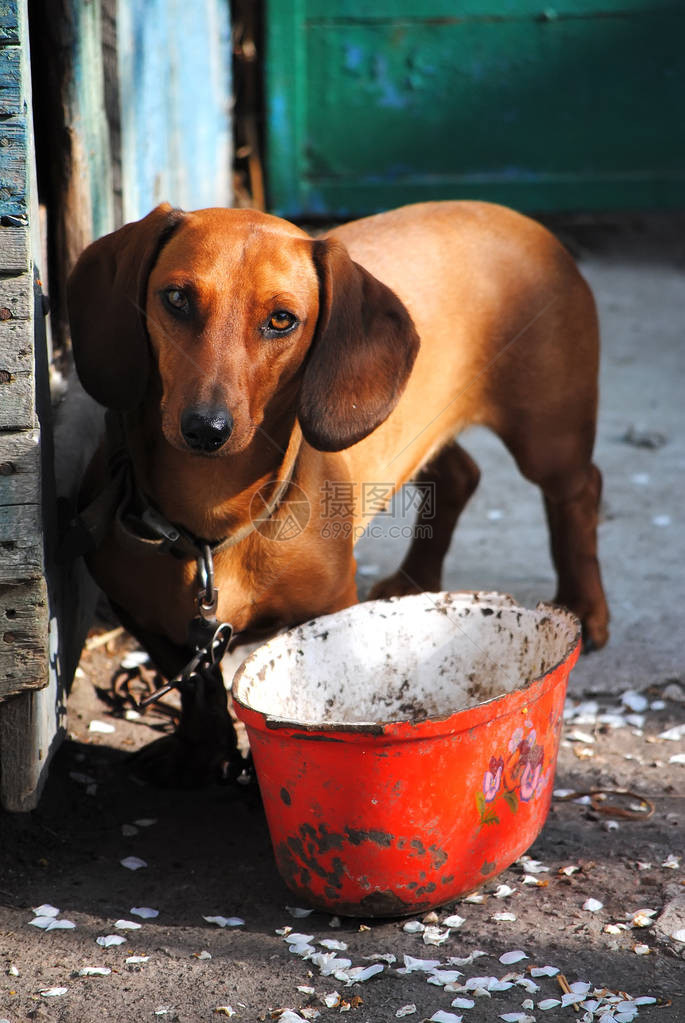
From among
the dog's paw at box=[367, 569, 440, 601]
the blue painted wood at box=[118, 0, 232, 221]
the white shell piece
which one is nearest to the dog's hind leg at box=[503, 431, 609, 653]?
the dog's paw at box=[367, 569, 440, 601]

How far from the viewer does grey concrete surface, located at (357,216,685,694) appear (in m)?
3.38

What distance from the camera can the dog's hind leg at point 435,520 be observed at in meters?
3.58

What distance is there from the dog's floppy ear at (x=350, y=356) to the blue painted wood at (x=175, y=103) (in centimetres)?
133

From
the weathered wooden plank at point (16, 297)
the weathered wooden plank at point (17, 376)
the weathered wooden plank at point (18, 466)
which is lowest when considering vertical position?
the weathered wooden plank at point (18, 466)

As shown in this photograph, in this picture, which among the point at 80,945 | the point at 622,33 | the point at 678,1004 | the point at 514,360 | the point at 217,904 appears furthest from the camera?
the point at 622,33

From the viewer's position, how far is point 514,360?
317cm

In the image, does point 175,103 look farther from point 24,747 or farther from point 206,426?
point 24,747

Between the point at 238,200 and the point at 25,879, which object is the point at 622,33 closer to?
the point at 238,200

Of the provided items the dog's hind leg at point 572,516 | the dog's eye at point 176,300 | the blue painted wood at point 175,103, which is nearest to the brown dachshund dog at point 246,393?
the dog's eye at point 176,300

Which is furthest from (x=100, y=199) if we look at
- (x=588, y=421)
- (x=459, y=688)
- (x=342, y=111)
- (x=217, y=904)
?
(x=342, y=111)

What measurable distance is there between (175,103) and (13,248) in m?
3.07

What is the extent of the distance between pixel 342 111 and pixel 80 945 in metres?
5.17

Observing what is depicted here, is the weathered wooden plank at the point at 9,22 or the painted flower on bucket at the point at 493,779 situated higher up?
the weathered wooden plank at the point at 9,22

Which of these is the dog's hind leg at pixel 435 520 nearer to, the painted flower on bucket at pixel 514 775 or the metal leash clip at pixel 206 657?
the metal leash clip at pixel 206 657
